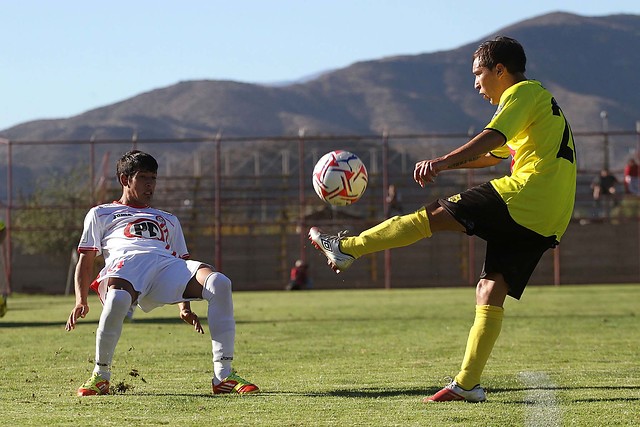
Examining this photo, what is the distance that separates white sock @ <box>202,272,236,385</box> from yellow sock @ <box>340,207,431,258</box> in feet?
2.64

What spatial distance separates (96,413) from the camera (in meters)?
5.96

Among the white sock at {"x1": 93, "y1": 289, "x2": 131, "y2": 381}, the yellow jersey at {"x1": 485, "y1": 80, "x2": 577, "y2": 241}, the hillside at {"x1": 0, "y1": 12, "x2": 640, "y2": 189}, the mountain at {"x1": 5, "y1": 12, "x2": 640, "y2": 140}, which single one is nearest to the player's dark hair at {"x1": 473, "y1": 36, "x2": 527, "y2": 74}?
the yellow jersey at {"x1": 485, "y1": 80, "x2": 577, "y2": 241}

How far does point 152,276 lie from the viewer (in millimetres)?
7094

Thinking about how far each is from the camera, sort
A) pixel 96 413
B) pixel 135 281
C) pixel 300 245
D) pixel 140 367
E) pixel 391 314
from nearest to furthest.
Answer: pixel 96 413
pixel 135 281
pixel 140 367
pixel 391 314
pixel 300 245

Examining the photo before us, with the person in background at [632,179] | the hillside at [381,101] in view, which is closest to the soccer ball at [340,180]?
the person in background at [632,179]

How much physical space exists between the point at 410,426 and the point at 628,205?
201 ft

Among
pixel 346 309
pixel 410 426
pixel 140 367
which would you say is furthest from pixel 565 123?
pixel 346 309

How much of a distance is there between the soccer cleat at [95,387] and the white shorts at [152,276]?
479mm

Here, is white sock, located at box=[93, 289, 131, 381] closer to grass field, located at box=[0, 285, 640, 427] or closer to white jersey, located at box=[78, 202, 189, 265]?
grass field, located at box=[0, 285, 640, 427]

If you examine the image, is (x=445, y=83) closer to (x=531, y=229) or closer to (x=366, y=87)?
(x=366, y=87)

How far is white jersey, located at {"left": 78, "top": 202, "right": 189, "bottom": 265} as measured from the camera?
23.6ft

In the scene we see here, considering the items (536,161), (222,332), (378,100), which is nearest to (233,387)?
(222,332)

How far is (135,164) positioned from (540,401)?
2624 mm

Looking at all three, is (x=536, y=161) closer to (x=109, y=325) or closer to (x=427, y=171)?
(x=427, y=171)
